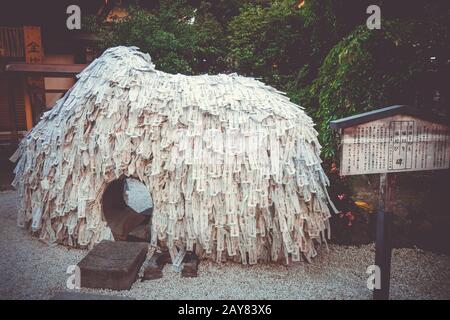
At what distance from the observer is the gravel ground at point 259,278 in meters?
4.29

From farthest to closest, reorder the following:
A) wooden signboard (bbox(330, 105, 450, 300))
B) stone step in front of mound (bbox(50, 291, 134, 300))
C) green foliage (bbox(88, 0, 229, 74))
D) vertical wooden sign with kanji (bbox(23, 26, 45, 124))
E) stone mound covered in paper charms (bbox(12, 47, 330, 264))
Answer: green foliage (bbox(88, 0, 229, 74)) → vertical wooden sign with kanji (bbox(23, 26, 45, 124)) → stone mound covered in paper charms (bbox(12, 47, 330, 264)) → stone step in front of mound (bbox(50, 291, 134, 300)) → wooden signboard (bbox(330, 105, 450, 300))

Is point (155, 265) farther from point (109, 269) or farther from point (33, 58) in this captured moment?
point (33, 58)

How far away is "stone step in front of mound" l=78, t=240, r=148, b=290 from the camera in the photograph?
4.29 meters

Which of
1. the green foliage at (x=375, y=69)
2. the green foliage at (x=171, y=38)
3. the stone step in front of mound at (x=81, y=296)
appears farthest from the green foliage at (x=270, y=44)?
the stone step in front of mound at (x=81, y=296)

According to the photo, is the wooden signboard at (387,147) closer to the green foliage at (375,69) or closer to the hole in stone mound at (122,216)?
the green foliage at (375,69)

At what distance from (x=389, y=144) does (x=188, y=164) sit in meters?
2.50

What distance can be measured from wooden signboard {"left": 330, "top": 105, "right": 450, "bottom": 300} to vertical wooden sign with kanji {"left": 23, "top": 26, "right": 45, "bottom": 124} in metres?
8.31

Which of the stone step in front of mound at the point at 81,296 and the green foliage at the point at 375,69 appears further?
the green foliage at the point at 375,69

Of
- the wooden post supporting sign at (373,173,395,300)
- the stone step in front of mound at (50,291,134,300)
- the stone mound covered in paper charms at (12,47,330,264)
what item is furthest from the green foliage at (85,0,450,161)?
the stone step in front of mound at (50,291,134,300)

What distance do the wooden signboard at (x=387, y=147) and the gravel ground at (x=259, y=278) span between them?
79 cm

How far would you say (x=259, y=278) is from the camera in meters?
4.64

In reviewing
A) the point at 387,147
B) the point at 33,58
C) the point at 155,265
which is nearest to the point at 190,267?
the point at 155,265

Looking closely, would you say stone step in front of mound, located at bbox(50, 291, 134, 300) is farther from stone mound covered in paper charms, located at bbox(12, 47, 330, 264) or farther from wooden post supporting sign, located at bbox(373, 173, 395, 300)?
wooden post supporting sign, located at bbox(373, 173, 395, 300)

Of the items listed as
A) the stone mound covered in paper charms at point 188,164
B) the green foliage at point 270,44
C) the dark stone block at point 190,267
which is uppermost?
the green foliage at point 270,44
